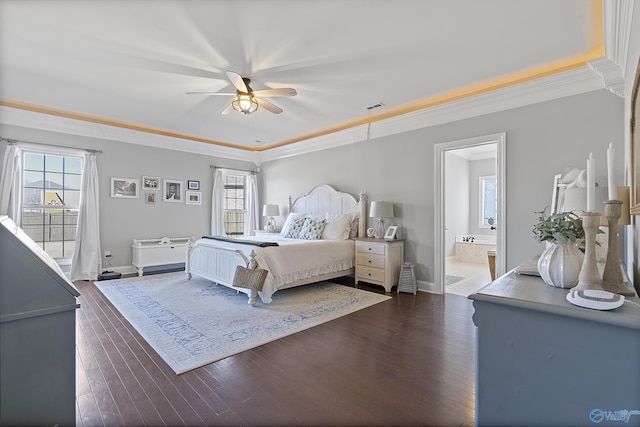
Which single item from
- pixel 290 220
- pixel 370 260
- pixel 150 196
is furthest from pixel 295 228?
pixel 150 196

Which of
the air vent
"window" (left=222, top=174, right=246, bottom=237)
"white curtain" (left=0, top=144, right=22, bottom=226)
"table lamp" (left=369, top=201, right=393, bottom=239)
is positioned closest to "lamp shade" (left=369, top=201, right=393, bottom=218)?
"table lamp" (left=369, top=201, right=393, bottom=239)

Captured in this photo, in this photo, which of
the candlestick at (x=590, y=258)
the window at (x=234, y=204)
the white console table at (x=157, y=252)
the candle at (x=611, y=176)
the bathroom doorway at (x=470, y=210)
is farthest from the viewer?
the window at (x=234, y=204)

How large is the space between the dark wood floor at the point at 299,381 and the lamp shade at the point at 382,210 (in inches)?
75.2

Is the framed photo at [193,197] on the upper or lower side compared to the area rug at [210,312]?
upper

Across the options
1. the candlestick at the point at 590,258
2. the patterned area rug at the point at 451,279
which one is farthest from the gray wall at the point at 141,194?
the candlestick at the point at 590,258

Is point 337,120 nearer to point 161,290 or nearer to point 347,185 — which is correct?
point 347,185

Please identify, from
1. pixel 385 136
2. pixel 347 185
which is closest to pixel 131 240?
pixel 347 185

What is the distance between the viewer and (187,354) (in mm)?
2387

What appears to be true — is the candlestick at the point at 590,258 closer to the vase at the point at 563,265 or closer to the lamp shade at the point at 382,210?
the vase at the point at 563,265

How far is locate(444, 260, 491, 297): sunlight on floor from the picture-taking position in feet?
14.9

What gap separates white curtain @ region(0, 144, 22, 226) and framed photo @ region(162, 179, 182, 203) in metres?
2.03

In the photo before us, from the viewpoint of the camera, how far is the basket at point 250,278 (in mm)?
3549

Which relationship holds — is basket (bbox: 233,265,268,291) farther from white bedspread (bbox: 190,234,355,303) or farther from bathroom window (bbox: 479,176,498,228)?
bathroom window (bbox: 479,176,498,228)

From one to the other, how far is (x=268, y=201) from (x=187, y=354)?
5.00 m
